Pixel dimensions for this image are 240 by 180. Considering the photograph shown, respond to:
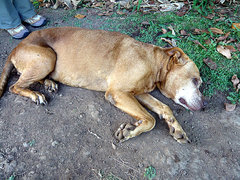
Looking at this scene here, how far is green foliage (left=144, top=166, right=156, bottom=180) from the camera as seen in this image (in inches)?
103

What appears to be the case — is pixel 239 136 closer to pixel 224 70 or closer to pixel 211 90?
pixel 211 90

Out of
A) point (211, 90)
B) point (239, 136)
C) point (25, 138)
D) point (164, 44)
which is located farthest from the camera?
point (164, 44)

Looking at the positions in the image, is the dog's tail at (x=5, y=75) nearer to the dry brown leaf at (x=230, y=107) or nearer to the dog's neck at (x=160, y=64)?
the dog's neck at (x=160, y=64)

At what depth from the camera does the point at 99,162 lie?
8.91 ft

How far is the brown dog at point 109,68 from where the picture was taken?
135 inches

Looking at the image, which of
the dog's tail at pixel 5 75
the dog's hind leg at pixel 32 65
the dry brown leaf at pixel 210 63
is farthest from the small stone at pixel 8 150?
the dry brown leaf at pixel 210 63

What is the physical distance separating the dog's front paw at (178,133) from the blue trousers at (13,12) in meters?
4.01

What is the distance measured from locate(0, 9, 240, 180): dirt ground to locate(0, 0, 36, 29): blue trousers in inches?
77.7

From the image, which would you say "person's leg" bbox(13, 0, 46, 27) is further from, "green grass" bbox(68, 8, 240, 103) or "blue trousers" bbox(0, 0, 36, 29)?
"green grass" bbox(68, 8, 240, 103)

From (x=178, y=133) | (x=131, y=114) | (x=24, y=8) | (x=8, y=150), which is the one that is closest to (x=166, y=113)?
(x=178, y=133)

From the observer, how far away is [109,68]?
3.57m

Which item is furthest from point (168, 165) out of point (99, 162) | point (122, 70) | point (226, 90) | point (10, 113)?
point (10, 113)

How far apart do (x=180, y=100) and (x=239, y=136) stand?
3.35 feet

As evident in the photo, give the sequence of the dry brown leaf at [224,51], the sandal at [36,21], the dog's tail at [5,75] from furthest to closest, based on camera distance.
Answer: the sandal at [36,21] → the dry brown leaf at [224,51] → the dog's tail at [5,75]
